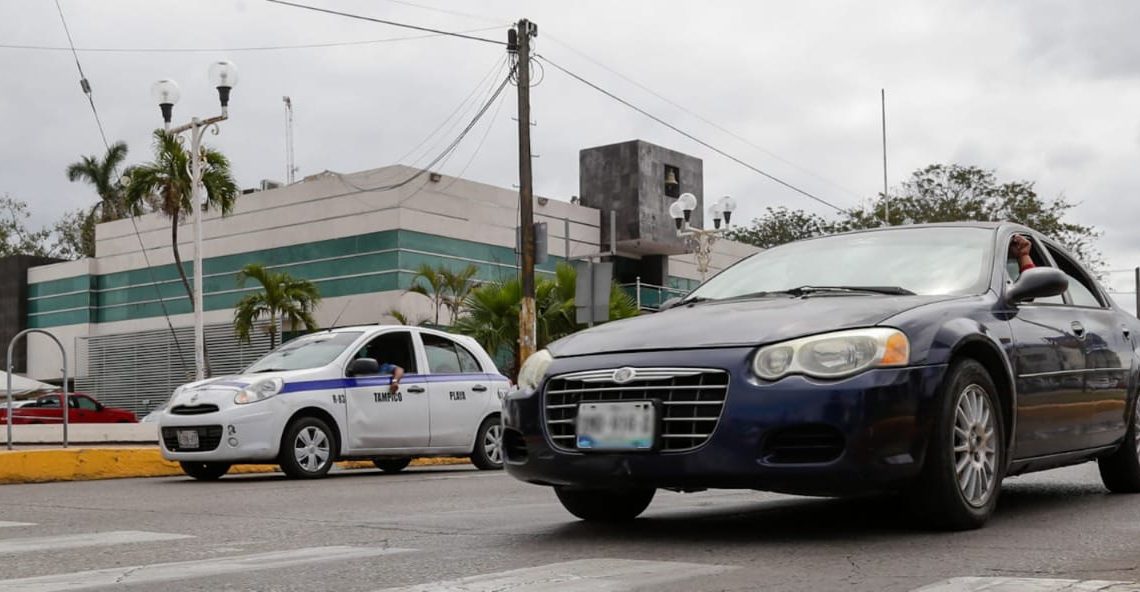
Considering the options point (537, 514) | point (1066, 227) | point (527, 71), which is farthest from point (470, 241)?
point (537, 514)

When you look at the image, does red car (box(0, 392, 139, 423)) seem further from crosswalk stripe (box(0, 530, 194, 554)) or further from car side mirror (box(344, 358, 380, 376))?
crosswalk stripe (box(0, 530, 194, 554))

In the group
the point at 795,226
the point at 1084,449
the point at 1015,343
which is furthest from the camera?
the point at 795,226

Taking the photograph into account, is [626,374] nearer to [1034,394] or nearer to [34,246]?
[1034,394]

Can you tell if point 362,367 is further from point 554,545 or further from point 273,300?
point 273,300

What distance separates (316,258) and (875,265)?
3559 centimetres

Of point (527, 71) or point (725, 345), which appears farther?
point (527, 71)

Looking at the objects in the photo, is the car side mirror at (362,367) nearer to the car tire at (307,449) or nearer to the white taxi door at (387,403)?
the white taxi door at (387,403)

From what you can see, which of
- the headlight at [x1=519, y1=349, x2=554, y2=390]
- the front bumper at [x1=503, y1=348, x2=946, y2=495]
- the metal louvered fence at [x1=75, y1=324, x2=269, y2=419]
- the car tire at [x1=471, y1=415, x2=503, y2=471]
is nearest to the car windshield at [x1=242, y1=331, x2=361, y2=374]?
the car tire at [x1=471, y1=415, x2=503, y2=471]

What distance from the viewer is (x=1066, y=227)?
53375 mm

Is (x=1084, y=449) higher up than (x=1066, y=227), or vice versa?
(x=1066, y=227)

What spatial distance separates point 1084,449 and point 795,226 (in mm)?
60468

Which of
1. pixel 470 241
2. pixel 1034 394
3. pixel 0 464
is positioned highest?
pixel 470 241

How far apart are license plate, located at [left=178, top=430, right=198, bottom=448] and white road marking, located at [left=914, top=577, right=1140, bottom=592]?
905cm

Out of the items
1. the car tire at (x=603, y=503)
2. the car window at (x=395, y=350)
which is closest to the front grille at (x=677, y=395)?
the car tire at (x=603, y=503)
